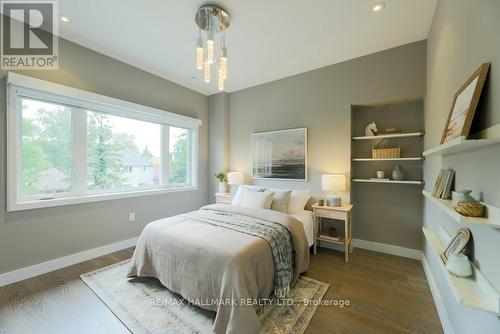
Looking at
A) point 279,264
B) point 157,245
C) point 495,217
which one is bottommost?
point 279,264

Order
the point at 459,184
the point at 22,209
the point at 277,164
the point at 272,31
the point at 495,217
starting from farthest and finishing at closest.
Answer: the point at 277,164
the point at 272,31
the point at 22,209
the point at 459,184
the point at 495,217

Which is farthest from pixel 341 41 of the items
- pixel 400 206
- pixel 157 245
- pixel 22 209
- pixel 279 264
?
pixel 22 209

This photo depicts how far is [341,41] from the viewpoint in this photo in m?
2.64

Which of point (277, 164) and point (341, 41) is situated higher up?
point (341, 41)

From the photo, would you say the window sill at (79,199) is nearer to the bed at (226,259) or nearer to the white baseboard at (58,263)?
the white baseboard at (58,263)

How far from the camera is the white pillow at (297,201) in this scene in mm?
3053

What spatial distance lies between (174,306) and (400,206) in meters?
3.11

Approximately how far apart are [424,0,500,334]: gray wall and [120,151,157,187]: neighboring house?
395 cm

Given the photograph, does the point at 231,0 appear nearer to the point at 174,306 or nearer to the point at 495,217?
the point at 495,217

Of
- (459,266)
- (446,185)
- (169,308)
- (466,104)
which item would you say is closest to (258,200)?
(169,308)

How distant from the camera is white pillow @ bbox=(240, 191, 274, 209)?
2.95 metres

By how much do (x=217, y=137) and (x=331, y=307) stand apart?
356cm

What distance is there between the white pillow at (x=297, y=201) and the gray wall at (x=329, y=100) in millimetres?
341

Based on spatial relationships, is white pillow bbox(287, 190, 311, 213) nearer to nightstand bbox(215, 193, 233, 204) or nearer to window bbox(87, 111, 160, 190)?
nightstand bbox(215, 193, 233, 204)
